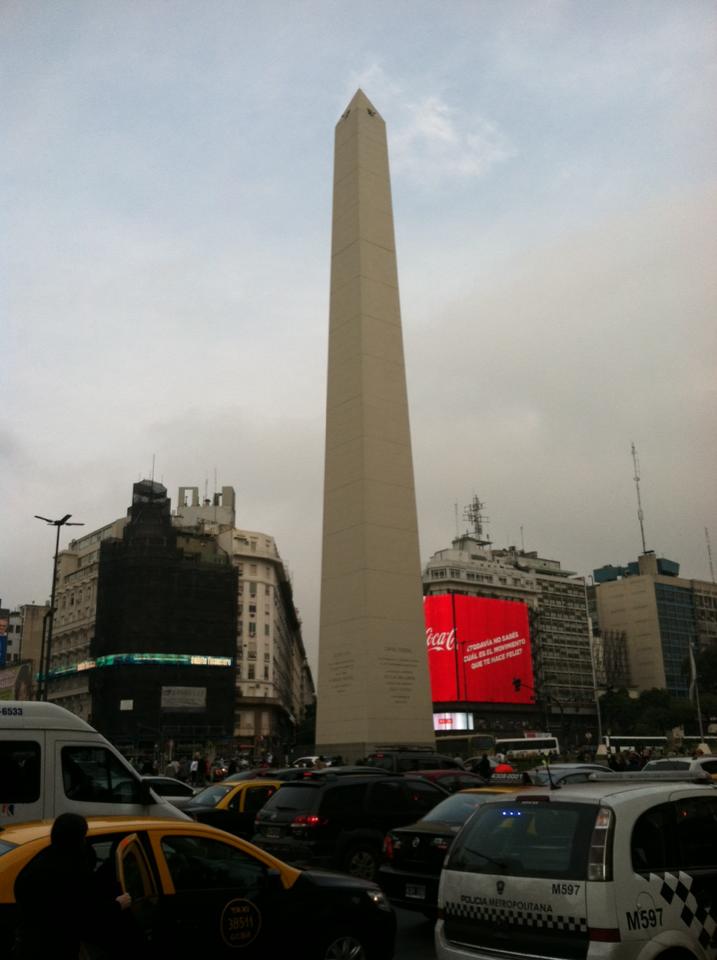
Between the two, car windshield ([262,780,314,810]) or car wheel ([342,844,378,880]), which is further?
car windshield ([262,780,314,810])

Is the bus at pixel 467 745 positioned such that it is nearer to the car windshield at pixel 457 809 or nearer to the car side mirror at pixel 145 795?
the car windshield at pixel 457 809

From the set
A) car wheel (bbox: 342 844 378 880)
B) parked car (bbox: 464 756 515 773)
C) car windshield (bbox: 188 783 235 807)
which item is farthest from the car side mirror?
parked car (bbox: 464 756 515 773)

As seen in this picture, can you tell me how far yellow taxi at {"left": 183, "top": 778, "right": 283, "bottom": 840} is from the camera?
14.3 m

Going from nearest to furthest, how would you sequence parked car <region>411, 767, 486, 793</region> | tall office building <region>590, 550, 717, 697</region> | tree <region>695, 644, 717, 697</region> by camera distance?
1. parked car <region>411, 767, 486, 793</region>
2. tree <region>695, 644, 717, 697</region>
3. tall office building <region>590, 550, 717, 697</region>

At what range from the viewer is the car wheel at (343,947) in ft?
21.3

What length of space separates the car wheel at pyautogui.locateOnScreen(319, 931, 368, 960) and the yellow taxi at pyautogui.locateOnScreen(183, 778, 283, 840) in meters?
7.47

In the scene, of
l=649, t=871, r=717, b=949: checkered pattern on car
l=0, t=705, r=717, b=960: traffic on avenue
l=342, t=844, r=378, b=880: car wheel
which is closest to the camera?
A: l=0, t=705, r=717, b=960: traffic on avenue

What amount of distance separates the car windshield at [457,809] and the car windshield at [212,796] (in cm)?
552

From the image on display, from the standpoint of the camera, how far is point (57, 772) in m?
9.44

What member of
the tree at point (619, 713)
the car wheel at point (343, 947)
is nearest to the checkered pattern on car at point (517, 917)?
the car wheel at point (343, 947)

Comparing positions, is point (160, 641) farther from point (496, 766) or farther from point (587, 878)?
point (587, 878)

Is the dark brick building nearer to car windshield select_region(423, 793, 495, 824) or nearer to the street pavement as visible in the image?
the street pavement

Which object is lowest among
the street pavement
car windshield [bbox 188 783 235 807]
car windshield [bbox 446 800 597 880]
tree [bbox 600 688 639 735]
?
the street pavement

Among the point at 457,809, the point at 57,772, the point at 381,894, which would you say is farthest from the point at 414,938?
the point at 57,772
